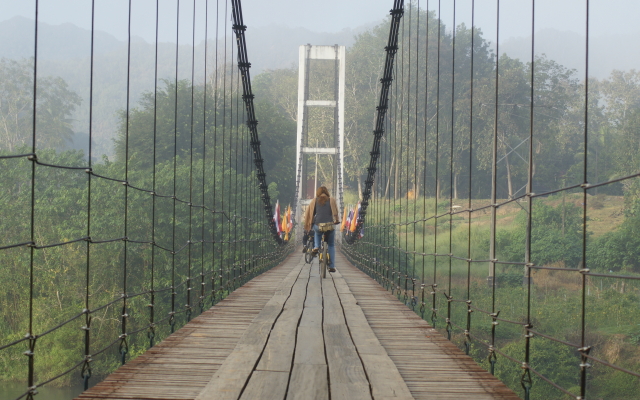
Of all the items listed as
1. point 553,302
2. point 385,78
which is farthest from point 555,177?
point 385,78

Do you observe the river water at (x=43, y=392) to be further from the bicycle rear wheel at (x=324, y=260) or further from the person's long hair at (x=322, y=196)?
the person's long hair at (x=322, y=196)

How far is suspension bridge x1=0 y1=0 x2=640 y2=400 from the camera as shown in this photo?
2.81m

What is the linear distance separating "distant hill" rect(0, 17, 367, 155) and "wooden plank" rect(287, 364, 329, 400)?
51.9 meters

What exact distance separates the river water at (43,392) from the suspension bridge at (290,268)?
1.16 feet

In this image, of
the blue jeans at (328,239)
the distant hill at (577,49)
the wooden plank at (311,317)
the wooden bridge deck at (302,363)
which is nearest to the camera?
the wooden bridge deck at (302,363)

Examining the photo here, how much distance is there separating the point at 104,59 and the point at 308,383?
4864 inches

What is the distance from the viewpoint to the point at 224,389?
8.16ft

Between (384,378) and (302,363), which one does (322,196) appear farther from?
(384,378)

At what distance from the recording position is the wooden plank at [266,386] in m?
2.42

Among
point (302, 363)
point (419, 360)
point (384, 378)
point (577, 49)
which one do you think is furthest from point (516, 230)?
point (577, 49)

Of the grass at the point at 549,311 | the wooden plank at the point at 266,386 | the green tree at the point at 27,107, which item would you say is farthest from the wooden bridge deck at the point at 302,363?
the green tree at the point at 27,107

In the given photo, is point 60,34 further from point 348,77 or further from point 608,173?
point 608,173

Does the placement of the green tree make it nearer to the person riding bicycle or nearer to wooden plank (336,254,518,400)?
the person riding bicycle

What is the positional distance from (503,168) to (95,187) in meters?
23.6
